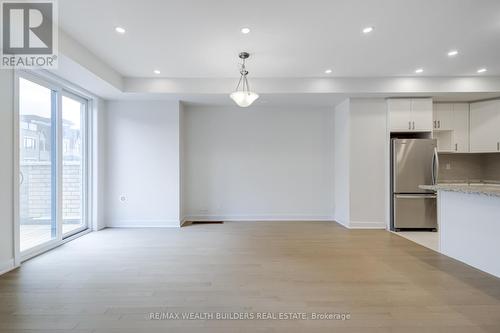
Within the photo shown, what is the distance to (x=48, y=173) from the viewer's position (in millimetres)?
4102

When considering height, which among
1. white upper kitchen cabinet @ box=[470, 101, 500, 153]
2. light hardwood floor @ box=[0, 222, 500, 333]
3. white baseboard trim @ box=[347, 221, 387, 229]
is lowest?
light hardwood floor @ box=[0, 222, 500, 333]

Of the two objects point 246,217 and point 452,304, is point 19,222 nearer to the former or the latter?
point 246,217

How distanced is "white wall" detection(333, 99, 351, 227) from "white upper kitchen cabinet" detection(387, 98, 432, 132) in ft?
2.90

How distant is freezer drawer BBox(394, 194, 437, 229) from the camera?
509cm

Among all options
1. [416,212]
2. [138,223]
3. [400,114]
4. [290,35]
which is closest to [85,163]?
[138,223]

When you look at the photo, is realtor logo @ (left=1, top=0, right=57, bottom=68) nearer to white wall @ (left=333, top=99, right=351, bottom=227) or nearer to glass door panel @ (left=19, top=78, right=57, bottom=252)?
glass door panel @ (left=19, top=78, right=57, bottom=252)

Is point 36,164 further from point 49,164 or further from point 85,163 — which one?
point 85,163

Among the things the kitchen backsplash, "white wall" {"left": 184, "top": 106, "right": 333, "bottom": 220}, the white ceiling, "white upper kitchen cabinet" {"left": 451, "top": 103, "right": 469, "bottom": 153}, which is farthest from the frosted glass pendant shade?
the kitchen backsplash

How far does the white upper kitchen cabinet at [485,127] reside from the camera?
5.26 meters

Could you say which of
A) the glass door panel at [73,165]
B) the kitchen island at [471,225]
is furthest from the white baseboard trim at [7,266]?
the kitchen island at [471,225]

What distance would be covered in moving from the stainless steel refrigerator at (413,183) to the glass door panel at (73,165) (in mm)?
6234

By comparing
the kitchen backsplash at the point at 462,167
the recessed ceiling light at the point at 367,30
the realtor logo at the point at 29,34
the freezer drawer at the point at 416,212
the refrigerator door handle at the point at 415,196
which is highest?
the recessed ceiling light at the point at 367,30

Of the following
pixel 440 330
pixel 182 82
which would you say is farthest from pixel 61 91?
pixel 440 330

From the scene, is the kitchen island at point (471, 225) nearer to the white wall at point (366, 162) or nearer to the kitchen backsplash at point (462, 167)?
the white wall at point (366, 162)
